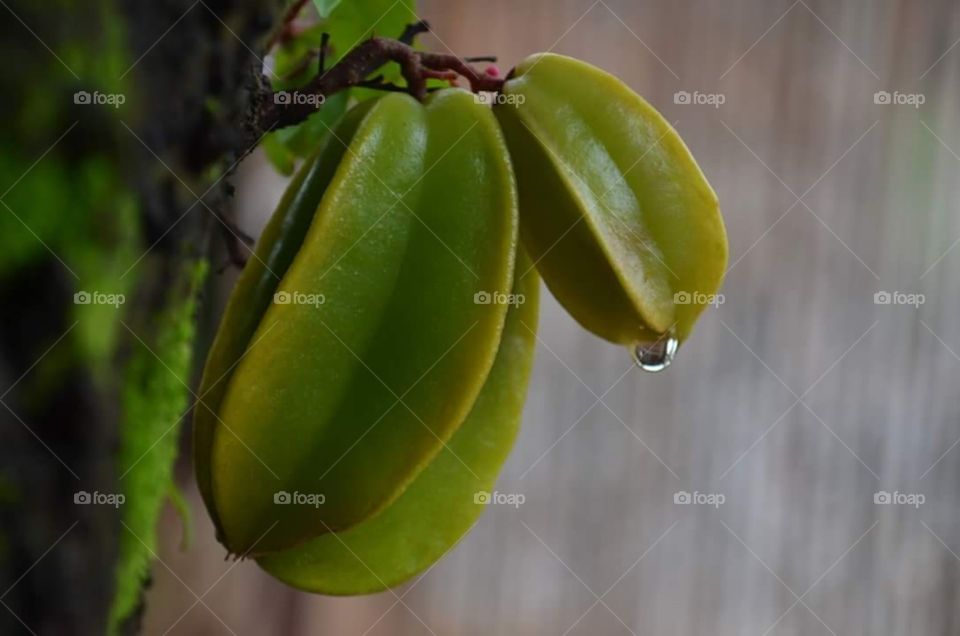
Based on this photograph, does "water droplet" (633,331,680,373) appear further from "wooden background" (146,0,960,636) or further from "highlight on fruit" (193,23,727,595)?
"wooden background" (146,0,960,636)

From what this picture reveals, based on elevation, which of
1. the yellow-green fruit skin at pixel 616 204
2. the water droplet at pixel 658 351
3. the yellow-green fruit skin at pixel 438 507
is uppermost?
the yellow-green fruit skin at pixel 616 204

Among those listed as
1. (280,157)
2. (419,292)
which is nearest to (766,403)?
(280,157)

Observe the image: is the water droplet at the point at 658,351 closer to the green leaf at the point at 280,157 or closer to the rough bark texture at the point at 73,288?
the rough bark texture at the point at 73,288

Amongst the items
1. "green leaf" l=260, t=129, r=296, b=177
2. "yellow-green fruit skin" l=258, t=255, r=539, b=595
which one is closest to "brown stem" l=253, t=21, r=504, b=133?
"yellow-green fruit skin" l=258, t=255, r=539, b=595

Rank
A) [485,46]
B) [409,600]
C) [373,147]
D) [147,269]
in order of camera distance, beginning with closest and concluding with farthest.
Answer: [147,269], [373,147], [485,46], [409,600]

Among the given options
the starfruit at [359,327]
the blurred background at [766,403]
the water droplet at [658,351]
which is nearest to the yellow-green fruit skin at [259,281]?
the starfruit at [359,327]

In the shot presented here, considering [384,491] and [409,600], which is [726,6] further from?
[384,491]

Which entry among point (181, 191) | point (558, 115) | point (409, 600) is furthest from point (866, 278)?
point (181, 191)
